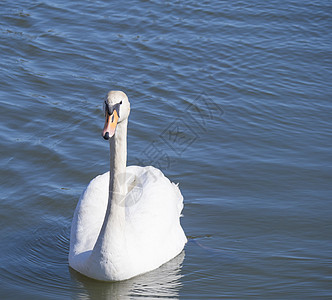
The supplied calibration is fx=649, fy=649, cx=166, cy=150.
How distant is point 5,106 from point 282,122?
4809 mm

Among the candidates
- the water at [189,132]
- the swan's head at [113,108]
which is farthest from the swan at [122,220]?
the water at [189,132]

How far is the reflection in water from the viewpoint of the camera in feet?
22.4

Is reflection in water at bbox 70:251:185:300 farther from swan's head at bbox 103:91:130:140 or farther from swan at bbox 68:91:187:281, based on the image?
swan's head at bbox 103:91:130:140

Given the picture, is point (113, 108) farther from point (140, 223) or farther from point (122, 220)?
point (140, 223)

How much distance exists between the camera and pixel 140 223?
7387mm

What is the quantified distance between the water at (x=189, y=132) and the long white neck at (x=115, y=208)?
1.57ft

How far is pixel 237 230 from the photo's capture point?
8.36m

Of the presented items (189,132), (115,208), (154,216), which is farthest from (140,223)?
(189,132)

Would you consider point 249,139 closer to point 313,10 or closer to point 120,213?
point 120,213

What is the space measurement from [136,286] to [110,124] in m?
1.98

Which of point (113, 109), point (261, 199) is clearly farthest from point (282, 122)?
point (113, 109)

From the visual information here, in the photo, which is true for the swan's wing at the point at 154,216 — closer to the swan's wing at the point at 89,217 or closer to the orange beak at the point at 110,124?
the swan's wing at the point at 89,217

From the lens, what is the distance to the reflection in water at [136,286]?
6836mm

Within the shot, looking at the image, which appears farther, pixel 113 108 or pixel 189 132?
pixel 189 132
